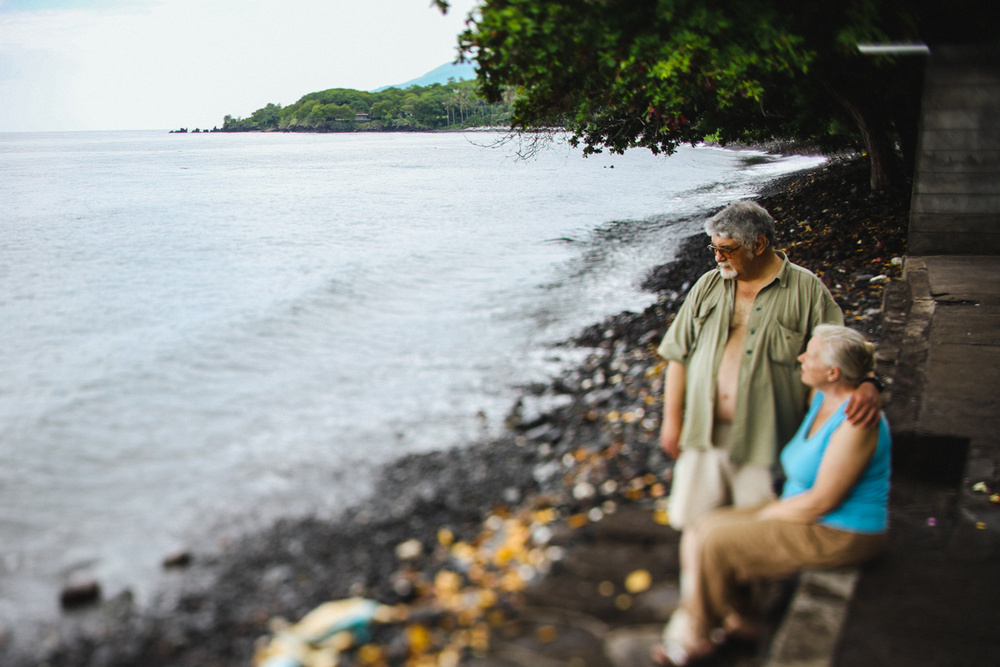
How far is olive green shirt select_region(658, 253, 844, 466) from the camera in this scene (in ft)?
12.3

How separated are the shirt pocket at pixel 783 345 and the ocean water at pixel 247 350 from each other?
472cm

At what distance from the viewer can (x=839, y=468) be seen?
10.8ft

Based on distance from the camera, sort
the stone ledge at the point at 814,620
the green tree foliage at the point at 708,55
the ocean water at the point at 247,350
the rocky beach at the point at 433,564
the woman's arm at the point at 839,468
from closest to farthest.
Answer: the stone ledge at the point at 814,620
the woman's arm at the point at 839,468
the rocky beach at the point at 433,564
the ocean water at the point at 247,350
the green tree foliage at the point at 708,55

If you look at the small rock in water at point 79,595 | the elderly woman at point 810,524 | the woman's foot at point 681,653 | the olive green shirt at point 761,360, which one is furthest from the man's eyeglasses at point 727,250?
the small rock in water at point 79,595

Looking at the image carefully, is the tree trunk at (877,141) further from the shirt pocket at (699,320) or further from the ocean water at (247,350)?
the shirt pocket at (699,320)

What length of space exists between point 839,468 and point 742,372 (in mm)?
689

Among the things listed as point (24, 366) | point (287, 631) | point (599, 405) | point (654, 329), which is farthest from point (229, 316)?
point (287, 631)

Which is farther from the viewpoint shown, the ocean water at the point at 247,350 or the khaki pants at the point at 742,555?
the ocean water at the point at 247,350

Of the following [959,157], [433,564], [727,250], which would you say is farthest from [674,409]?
[959,157]

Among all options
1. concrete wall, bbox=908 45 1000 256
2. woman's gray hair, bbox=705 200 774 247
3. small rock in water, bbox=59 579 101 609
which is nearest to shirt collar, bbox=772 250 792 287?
woman's gray hair, bbox=705 200 774 247

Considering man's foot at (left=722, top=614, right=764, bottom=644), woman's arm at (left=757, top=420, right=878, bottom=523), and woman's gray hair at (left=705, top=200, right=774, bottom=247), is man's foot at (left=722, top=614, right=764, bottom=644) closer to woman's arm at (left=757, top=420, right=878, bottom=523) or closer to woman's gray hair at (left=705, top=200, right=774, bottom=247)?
woman's arm at (left=757, top=420, right=878, bottom=523)

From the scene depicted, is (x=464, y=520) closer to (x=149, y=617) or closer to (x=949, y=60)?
(x=149, y=617)

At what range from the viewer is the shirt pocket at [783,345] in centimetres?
380

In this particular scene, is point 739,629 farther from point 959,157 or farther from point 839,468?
point 959,157
